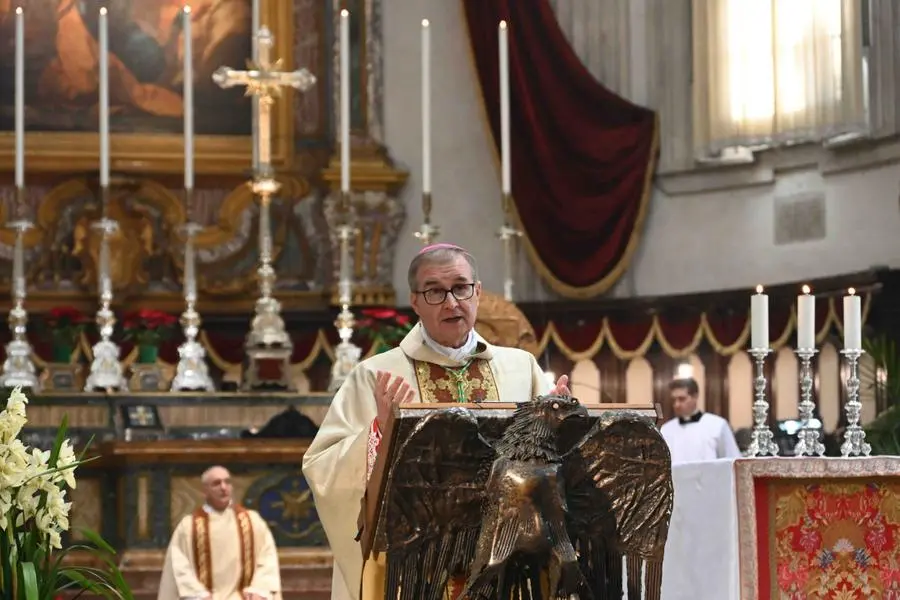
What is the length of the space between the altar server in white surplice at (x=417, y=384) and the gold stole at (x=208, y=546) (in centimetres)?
436

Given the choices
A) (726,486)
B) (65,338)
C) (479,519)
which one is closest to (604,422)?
(479,519)

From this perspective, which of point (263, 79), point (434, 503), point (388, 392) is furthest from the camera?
point (263, 79)

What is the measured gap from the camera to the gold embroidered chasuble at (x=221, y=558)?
28.8 feet

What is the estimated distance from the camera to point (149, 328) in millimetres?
9773

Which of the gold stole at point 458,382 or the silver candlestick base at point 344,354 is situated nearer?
the gold stole at point 458,382

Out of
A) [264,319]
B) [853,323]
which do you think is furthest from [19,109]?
[853,323]

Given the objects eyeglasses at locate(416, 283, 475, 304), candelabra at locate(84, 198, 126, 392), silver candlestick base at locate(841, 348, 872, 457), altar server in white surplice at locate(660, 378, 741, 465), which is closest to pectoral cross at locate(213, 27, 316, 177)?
candelabra at locate(84, 198, 126, 392)

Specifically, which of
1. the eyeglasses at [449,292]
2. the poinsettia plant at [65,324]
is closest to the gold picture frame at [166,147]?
the poinsettia plant at [65,324]

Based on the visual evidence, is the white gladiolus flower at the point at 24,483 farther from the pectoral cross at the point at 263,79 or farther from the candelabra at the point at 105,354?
the pectoral cross at the point at 263,79

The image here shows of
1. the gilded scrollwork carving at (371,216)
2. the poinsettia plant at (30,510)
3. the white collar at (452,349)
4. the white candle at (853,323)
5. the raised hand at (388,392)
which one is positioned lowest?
the poinsettia plant at (30,510)

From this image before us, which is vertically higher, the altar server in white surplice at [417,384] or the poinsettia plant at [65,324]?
the poinsettia plant at [65,324]

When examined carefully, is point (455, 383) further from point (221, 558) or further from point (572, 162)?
point (572, 162)

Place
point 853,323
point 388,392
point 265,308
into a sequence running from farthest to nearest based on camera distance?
point 265,308 < point 853,323 < point 388,392

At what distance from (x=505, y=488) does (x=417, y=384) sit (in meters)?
1.22
